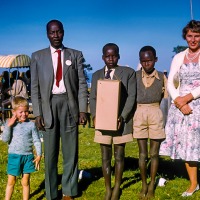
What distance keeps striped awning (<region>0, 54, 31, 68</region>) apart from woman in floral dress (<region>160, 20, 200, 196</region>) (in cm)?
1211

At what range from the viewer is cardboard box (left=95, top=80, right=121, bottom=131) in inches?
178

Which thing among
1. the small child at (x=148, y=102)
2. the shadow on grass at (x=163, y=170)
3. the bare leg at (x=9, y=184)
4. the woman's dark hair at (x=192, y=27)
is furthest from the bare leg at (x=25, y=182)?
the woman's dark hair at (x=192, y=27)

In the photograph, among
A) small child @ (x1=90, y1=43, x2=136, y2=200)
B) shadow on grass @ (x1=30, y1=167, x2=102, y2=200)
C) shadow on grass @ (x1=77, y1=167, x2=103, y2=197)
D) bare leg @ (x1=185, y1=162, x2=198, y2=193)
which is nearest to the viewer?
small child @ (x1=90, y1=43, x2=136, y2=200)

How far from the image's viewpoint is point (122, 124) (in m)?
4.84

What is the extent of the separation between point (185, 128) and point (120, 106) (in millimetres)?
991

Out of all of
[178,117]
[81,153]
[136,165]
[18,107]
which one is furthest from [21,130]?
[81,153]

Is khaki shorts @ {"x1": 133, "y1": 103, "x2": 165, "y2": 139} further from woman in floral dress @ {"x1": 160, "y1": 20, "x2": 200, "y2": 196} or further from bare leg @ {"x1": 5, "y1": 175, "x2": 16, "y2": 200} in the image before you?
bare leg @ {"x1": 5, "y1": 175, "x2": 16, "y2": 200}

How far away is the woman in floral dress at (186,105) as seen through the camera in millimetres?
4934

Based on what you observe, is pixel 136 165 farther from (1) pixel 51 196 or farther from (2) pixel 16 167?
(2) pixel 16 167

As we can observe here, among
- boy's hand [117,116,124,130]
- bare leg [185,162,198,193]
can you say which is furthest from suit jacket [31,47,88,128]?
bare leg [185,162,198,193]

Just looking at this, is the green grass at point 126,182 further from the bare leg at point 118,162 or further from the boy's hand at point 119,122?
the boy's hand at point 119,122

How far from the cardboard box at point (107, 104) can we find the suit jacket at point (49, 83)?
17.6 inches

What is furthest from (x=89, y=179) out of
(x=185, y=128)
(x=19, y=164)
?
(x=185, y=128)

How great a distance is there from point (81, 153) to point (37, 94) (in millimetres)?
4481
